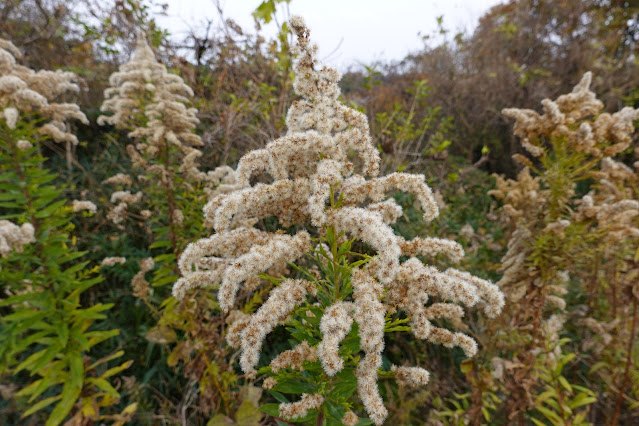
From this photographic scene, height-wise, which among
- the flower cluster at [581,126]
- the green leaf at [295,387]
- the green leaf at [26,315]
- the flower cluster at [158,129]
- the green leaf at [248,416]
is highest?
the flower cluster at [158,129]

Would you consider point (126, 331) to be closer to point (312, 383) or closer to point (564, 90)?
point (312, 383)

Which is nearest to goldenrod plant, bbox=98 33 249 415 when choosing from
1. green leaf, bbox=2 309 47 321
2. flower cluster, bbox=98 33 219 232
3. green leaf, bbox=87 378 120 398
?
flower cluster, bbox=98 33 219 232

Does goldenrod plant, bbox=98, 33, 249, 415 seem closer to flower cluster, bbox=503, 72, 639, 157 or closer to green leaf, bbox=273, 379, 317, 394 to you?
green leaf, bbox=273, 379, 317, 394

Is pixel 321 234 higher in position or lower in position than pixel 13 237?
lower

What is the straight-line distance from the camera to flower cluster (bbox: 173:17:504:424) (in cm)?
123

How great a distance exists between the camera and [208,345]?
2900mm

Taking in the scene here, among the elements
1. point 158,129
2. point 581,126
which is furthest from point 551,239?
point 158,129

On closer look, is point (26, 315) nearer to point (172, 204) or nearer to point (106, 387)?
point (106, 387)

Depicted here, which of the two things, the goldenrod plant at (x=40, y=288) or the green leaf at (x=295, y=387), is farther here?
the goldenrod plant at (x=40, y=288)

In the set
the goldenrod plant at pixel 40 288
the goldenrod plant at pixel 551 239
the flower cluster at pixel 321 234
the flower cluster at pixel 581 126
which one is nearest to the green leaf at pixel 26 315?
the goldenrod plant at pixel 40 288

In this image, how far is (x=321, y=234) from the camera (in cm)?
146

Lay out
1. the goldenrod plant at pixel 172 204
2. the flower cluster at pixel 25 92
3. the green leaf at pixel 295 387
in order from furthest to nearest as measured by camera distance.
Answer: the goldenrod plant at pixel 172 204, the flower cluster at pixel 25 92, the green leaf at pixel 295 387

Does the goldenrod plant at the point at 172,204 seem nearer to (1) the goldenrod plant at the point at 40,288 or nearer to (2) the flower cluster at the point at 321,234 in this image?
(1) the goldenrod plant at the point at 40,288

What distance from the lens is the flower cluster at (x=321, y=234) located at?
48.4 inches
